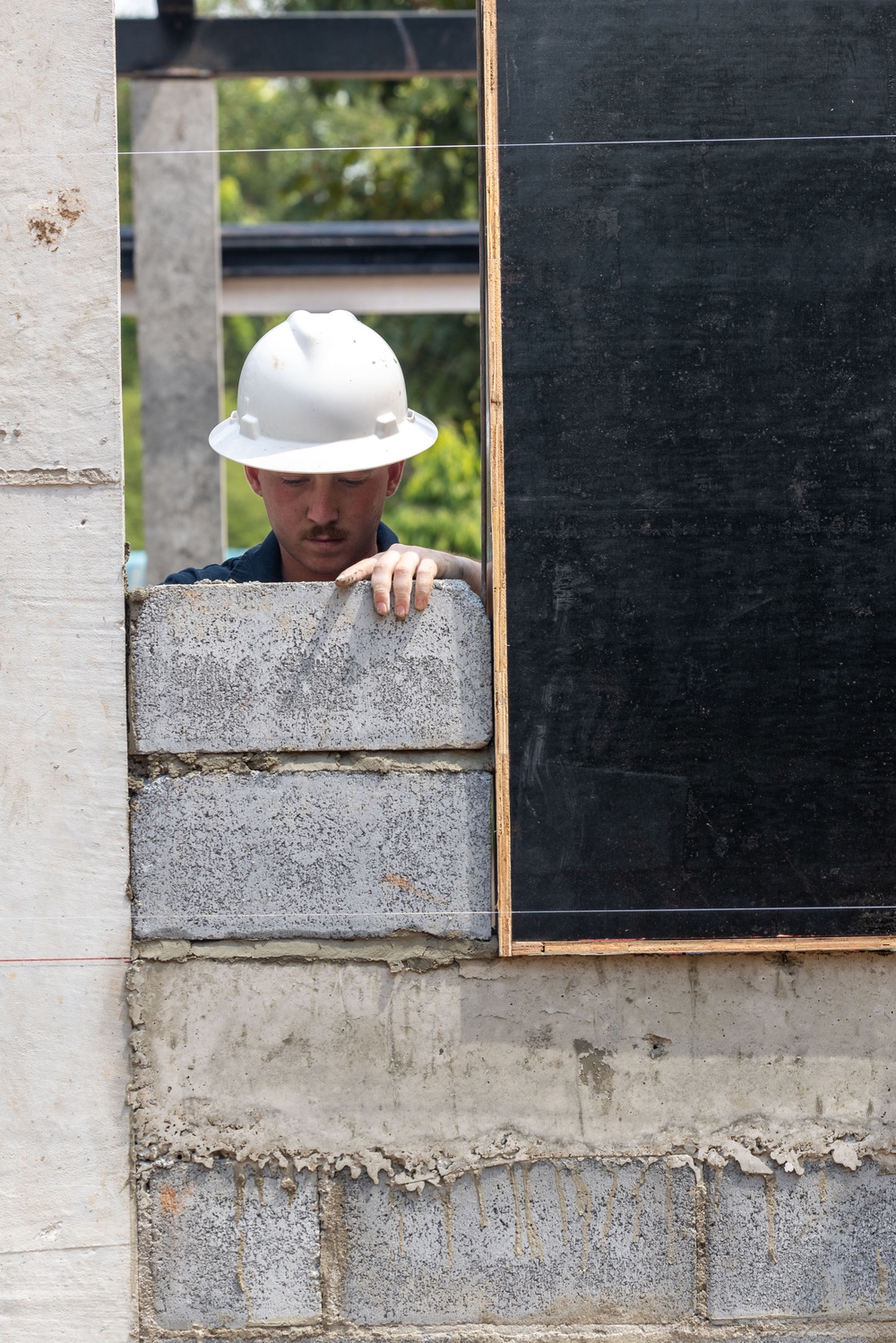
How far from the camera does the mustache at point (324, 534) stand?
121 inches

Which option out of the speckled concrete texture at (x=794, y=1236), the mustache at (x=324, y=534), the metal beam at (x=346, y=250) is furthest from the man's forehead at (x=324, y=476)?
the metal beam at (x=346, y=250)

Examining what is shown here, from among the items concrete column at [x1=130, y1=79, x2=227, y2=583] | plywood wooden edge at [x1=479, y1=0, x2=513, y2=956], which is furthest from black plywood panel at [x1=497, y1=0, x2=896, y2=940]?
concrete column at [x1=130, y1=79, x2=227, y2=583]

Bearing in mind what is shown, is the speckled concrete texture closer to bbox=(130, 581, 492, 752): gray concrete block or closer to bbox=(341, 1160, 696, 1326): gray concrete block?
bbox=(341, 1160, 696, 1326): gray concrete block

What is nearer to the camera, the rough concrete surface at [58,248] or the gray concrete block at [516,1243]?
the rough concrete surface at [58,248]

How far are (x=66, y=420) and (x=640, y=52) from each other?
1.40m

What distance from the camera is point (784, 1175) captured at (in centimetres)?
277

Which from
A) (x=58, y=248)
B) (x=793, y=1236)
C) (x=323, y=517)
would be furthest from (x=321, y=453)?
(x=793, y=1236)

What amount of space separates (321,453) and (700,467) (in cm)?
85

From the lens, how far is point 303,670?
2.72m

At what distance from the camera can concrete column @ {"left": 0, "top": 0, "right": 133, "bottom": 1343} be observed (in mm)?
2633

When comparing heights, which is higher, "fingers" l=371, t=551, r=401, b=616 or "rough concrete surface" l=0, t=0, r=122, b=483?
"rough concrete surface" l=0, t=0, r=122, b=483

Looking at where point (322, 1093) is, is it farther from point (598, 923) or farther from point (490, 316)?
point (490, 316)

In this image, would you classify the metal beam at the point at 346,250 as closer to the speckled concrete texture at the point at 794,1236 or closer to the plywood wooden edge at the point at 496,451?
the plywood wooden edge at the point at 496,451

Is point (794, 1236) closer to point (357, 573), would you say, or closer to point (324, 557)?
point (357, 573)
